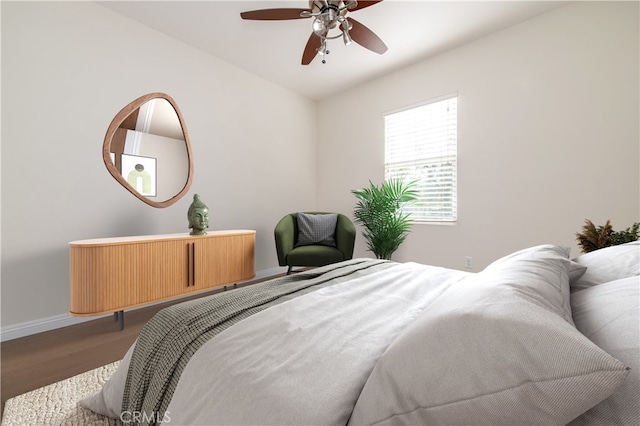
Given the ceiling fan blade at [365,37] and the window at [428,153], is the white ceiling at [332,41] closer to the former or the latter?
the ceiling fan blade at [365,37]

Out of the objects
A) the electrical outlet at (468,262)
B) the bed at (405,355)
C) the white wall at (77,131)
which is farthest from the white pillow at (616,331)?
the white wall at (77,131)

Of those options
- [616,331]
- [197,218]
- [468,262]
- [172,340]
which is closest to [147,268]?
[197,218]

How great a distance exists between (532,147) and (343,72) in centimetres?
237

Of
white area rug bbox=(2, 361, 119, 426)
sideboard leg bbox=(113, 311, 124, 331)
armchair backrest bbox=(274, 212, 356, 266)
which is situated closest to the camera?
white area rug bbox=(2, 361, 119, 426)

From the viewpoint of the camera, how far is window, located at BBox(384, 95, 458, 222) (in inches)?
137

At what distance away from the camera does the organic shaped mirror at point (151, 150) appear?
9.12 feet

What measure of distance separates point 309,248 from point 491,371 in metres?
3.08

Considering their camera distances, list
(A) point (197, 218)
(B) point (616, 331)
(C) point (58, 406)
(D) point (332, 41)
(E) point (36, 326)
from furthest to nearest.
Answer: (D) point (332, 41) < (A) point (197, 218) < (E) point (36, 326) < (C) point (58, 406) < (B) point (616, 331)

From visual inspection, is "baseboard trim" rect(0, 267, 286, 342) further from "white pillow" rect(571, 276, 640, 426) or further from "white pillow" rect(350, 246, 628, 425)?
"white pillow" rect(571, 276, 640, 426)

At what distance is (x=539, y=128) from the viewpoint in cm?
288

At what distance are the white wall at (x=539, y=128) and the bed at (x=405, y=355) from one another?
1.97m

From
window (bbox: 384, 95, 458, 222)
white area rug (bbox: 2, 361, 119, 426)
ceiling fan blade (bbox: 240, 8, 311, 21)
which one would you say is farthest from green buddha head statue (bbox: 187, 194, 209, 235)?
window (bbox: 384, 95, 458, 222)

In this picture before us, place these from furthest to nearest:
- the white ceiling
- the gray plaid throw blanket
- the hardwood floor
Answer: the white ceiling
the hardwood floor
the gray plaid throw blanket

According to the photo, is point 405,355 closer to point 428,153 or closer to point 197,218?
point 197,218
